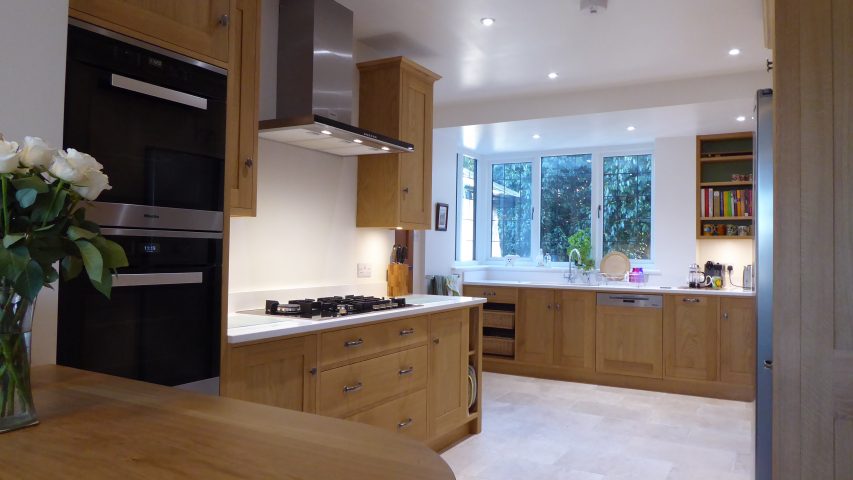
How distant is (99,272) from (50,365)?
2.20ft

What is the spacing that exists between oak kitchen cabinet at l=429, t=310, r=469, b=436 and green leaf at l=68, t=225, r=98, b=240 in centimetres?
249

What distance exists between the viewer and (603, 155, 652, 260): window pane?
19.9 feet

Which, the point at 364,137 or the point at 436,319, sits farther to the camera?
the point at 436,319

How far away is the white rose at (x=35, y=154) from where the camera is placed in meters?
0.93

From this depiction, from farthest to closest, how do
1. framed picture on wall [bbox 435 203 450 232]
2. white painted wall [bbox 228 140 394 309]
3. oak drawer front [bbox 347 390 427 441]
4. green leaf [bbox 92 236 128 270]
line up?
framed picture on wall [bbox 435 203 450 232]
white painted wall [bbox 228 140 394 309]
oak drawer front [bbox 347 390 427 441]
green leaf [bbox 92 236 128 270]

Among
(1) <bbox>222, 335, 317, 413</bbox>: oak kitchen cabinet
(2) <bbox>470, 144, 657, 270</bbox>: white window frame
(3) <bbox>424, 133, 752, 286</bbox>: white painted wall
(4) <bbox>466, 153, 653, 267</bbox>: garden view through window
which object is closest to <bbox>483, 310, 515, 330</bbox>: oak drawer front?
(3) <bbox>424, 133, 752, 286</bbox>: white painted wall

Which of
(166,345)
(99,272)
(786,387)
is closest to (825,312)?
(786,387)

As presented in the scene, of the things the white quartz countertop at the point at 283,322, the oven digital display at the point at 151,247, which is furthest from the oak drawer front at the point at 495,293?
the oven digital display at the point at 151,247

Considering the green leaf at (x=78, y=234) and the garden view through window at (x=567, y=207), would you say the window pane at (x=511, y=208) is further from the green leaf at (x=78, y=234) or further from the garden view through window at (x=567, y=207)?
the green leaf at (x=78, y=234)

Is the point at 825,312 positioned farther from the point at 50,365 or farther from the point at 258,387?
the point at 50,365

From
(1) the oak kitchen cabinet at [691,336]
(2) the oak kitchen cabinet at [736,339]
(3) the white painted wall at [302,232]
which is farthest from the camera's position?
(1) the oak kitchen cabinet at [691,336]

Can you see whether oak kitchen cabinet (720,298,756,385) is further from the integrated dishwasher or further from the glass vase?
the glass vase

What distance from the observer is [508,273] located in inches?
258

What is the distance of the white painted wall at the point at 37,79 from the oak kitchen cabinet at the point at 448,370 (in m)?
2.14
